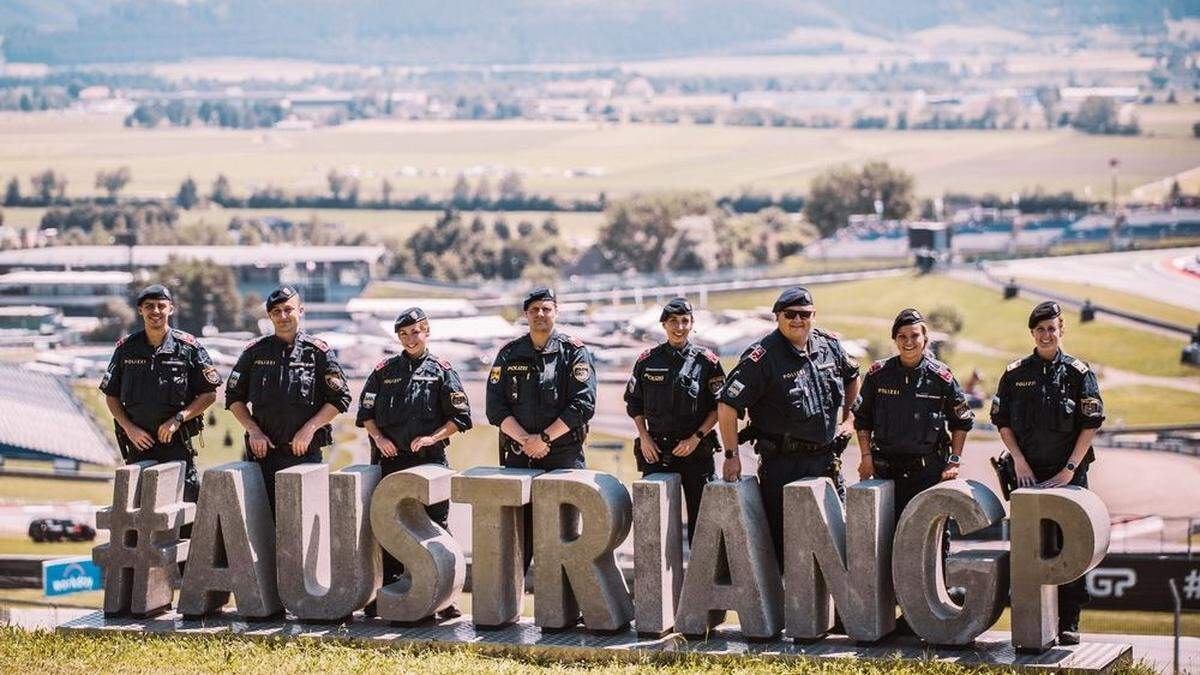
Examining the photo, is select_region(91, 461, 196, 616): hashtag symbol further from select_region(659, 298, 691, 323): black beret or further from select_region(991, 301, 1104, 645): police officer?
select_region(991, 301, 1104, 645): police officer

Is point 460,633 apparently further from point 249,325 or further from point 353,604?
point 249,325

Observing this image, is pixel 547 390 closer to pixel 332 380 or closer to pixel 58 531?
pixel 332 380

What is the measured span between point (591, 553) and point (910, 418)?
2325mm

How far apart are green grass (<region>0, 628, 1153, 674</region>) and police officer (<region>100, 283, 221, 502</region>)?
1.57 meters

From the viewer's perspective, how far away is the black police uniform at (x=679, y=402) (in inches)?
509

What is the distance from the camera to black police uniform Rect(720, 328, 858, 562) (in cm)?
1251

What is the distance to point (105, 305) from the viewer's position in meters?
119

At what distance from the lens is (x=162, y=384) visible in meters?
14.0

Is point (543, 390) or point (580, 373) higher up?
point (580, 373)

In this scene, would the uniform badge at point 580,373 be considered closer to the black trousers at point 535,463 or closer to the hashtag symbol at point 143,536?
the black trousers at point 535,463

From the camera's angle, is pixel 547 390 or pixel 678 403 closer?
pixel 678 403

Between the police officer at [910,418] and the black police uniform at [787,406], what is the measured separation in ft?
0.81

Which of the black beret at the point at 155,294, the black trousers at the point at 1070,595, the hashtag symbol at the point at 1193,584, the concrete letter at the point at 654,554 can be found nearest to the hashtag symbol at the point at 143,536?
the black beret at the point at 155,294

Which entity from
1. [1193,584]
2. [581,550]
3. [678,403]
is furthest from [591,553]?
[1193,584]
